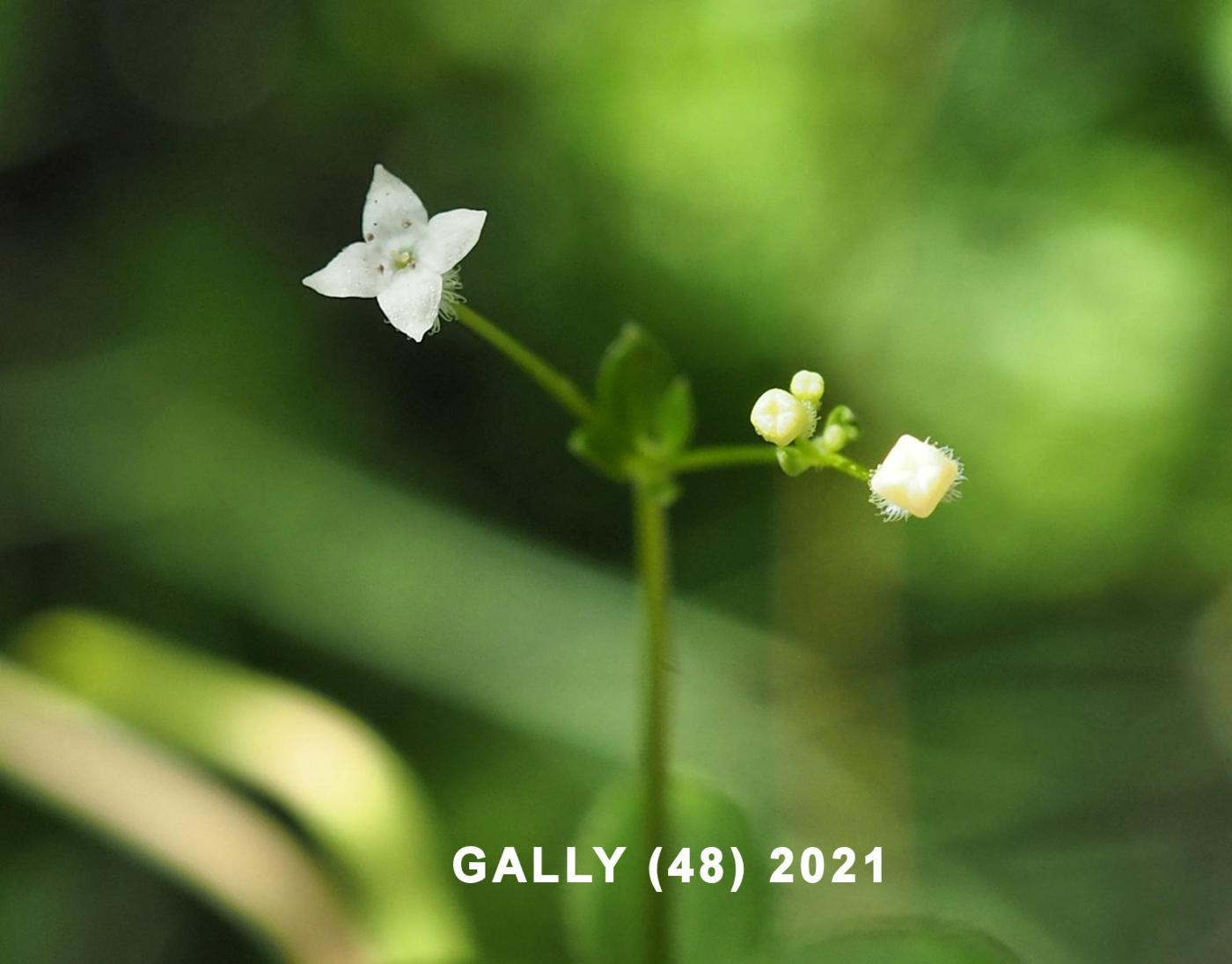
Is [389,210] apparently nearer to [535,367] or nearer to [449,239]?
[449,239]

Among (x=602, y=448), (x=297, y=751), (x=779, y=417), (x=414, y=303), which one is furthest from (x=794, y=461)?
(x=297, y=751)

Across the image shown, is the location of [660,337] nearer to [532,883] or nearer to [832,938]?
[532,883]

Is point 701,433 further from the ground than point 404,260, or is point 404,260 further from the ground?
point 701,433

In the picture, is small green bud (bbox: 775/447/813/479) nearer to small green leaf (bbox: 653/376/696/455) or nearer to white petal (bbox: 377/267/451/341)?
small green leaf (bbox: 653/376/696/455)

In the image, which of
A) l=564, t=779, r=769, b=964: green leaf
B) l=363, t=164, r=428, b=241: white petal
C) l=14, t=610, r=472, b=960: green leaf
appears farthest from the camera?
l=14, t=610, r=472, b=960: green leaf

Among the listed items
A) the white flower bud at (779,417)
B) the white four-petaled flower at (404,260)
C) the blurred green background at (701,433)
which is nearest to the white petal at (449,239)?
the white four-petaled flower at (404,260)

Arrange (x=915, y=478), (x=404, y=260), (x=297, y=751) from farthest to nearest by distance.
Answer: (x=297, y=751), (x=404, y=260), (x=915, y=478)

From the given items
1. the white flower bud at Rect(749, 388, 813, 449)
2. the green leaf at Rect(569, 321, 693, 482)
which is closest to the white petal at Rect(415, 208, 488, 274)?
the green leaf at Rect(569, 321, 693, 482)
